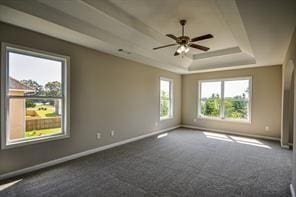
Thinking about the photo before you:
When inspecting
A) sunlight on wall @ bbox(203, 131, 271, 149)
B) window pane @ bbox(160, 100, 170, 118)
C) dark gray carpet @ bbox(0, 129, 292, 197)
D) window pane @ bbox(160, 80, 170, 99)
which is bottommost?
dark gray carpet @ bbox(0, 129, 292, 197)

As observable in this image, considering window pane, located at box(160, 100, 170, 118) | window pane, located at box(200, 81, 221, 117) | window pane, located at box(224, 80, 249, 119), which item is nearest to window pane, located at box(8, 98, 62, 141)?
window pane, located at box(160, 100, 170, 118)

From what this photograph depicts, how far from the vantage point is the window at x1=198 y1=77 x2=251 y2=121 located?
20.2 feet

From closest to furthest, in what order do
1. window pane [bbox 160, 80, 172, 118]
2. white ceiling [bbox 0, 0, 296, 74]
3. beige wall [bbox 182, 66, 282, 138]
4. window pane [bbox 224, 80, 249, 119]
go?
white ceiling [bbox 0, 0, 296, 74] < beige wall [bbox 182, 66, 282, 138] < window pane [bbox 224, 80, 249, 119] < window pane [bbox 160, 80, 172, 118]

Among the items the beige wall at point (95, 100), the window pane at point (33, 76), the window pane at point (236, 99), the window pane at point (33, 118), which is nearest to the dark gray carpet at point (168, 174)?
the beige wall at point (95, 100)

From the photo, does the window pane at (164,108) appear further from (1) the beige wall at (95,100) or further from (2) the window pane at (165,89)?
(1) the beige wall at (95,100)

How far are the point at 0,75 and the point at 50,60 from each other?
936 mm

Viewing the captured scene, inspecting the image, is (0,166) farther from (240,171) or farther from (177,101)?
(177,101)

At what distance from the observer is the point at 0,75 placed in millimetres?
2689

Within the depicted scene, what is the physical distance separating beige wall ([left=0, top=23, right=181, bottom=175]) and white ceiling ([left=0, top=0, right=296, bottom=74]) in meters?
0.26

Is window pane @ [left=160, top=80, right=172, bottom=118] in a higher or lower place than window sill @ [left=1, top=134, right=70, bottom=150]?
higher

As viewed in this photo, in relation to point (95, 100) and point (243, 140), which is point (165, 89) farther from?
point (95, 100)

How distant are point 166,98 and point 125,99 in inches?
96.1

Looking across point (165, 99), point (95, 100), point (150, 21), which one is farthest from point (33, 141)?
point (165, 99)

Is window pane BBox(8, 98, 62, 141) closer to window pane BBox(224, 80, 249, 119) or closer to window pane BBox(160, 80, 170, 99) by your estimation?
window pane BBox(160, 80, 170, 99)
